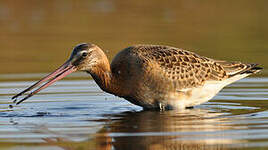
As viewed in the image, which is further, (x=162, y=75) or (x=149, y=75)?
(x=162, y=75)

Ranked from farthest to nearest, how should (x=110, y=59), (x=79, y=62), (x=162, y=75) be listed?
(x=110, y=59)
(x=162, y=75)
(x=79, y=62)

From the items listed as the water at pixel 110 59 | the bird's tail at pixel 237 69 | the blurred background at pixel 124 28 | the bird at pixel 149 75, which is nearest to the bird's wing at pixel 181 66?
the bird at pixel 149 75

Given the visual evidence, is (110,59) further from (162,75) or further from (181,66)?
(162,75)

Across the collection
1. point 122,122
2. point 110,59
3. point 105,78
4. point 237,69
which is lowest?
point 122,122

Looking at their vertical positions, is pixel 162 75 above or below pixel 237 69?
below

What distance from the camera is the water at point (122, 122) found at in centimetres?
1000

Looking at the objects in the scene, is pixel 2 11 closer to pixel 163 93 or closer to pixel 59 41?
pixel 59 41

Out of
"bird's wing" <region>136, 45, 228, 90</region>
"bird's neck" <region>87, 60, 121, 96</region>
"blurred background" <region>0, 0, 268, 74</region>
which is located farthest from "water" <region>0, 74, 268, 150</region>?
"blurred background" <region>0, 0, 268, 74</region>

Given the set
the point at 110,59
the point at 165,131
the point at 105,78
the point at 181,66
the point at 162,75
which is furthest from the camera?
the point at 110,59

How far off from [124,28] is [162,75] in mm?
11852

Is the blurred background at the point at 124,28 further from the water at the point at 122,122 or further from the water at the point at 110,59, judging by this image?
the water at the point at 122,122

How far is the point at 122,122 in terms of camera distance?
1186cm

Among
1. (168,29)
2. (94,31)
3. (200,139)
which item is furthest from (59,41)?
(200,139)

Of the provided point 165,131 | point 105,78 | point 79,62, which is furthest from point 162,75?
point 165,131
